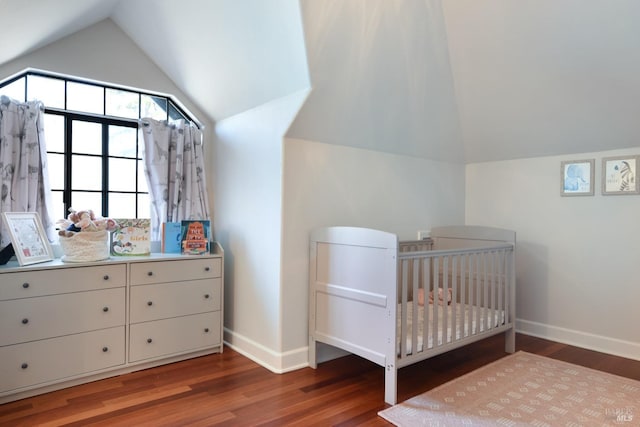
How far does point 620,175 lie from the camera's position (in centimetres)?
292

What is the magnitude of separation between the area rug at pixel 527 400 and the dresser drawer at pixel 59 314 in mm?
1673

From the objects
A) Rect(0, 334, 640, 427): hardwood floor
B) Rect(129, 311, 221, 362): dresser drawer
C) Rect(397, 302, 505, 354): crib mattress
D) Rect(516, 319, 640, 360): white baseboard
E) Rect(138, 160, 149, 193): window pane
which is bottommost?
Rect(0, 334, 640, 427): hardwood floor

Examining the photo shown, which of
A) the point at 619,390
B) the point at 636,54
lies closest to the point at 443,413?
the point at 619,390

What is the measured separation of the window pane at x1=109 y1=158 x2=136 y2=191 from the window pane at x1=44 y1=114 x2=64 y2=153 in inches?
12.9

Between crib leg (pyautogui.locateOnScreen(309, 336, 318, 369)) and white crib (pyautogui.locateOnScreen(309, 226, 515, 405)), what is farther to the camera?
crib leg (pyautogui.locateOnScreen(309, 336, 318, 369))

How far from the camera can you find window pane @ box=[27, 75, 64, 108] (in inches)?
105

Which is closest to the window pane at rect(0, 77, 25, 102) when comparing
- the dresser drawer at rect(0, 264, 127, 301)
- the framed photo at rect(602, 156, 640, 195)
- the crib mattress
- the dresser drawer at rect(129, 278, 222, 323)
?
the dresser drawer at rect(0, 264, 127, 301)

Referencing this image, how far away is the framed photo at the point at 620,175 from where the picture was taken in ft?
9.39

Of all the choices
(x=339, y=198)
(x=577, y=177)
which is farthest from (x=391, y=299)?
(x=577, y=177)

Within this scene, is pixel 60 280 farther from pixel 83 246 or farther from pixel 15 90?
pixel 15 90

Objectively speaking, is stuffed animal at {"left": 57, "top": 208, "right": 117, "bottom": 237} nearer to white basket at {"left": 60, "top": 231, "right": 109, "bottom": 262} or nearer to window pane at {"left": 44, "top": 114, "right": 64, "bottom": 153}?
white basket at {"left": 60, "top": 231, "right": 109, "bottom": 262}

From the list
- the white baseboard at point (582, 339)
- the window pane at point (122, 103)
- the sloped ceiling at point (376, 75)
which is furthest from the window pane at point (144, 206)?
the white baseboard at point (582, 339)

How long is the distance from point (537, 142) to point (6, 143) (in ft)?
12.1

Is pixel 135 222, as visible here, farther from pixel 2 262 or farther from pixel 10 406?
pixel 10 406
